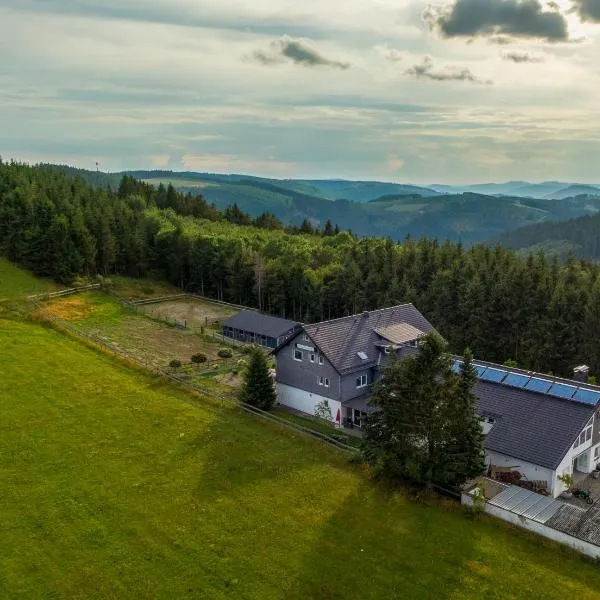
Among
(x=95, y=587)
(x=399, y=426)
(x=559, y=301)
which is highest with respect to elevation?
(x=559, y=301)

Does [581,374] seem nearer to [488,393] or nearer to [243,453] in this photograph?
[488,393]

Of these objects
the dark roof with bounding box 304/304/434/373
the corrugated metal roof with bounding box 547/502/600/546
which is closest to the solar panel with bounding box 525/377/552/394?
the corrugated metal roof with bounding box 547/502/600/546

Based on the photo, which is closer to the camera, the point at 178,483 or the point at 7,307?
the point at 178,483

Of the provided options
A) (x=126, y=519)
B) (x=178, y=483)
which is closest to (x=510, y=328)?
(x=178, y=483)

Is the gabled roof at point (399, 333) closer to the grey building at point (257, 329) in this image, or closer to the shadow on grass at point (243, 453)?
the shadow on grass at point (243, 453)

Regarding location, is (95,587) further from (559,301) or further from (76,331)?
(559,301)

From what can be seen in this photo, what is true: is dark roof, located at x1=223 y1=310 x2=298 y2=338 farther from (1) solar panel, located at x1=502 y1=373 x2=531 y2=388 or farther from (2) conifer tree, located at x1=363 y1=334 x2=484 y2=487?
(2) conifer tree, located at x1=363 y1=334 x2=484 y2=487
